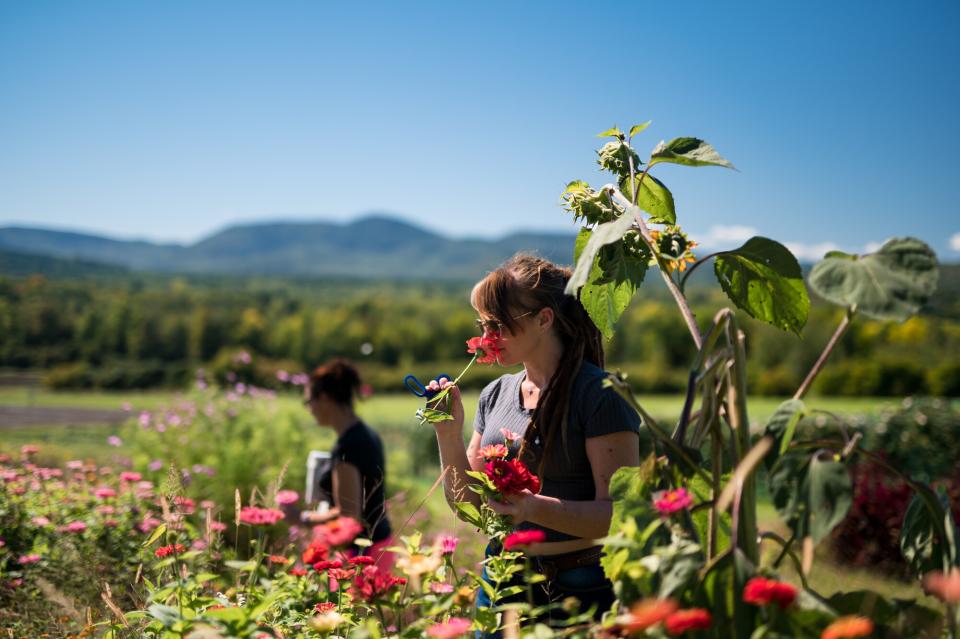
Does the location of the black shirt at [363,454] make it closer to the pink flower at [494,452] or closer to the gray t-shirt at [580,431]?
the gray t-shirt at [580,431]

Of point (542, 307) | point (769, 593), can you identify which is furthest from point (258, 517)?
point (542, 307)

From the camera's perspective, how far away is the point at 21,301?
919 inches

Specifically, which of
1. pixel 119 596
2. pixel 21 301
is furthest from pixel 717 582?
pixel 21 301

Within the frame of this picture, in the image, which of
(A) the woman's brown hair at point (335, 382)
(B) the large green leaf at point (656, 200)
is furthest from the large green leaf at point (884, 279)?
(A) the woman's brown hair at point (335, 382)

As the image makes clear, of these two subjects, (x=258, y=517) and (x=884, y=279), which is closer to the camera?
(x=884, y=279)

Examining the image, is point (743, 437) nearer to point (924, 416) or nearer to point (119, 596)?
point (119, 596)

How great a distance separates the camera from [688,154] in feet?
4.41

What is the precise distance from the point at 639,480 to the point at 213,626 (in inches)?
26.4

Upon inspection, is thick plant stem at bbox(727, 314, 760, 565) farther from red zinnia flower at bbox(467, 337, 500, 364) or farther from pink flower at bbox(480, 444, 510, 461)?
red zinnia flower at bbox(467, 337, 500, 364)

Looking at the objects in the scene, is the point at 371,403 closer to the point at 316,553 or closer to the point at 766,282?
the point at 316,553

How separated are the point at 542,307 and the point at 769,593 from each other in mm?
1323

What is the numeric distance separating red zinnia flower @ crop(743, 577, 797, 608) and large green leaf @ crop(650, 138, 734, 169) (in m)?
0.69

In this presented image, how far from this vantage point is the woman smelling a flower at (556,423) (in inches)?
76.0

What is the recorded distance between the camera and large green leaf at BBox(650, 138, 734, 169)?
50.6 inches
